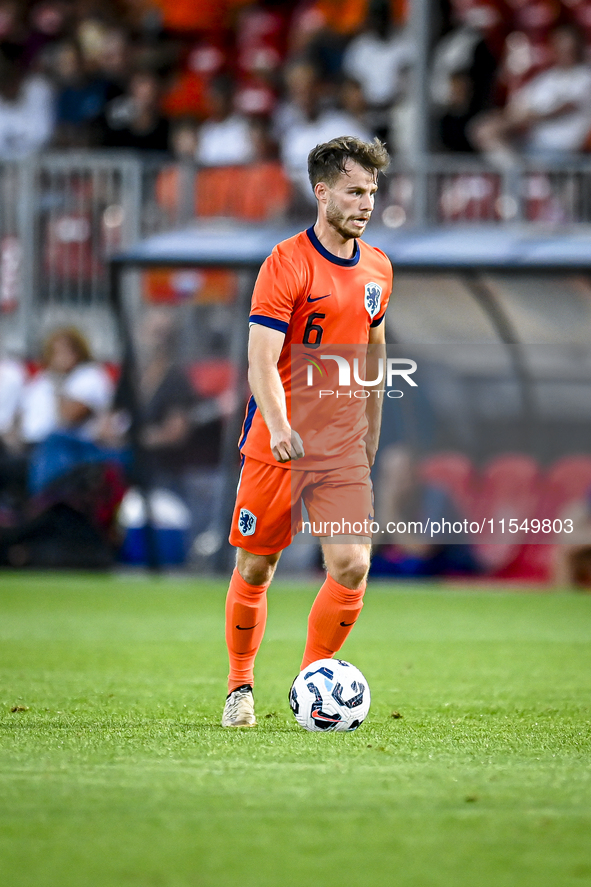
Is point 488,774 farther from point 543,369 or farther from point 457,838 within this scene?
point 543,369

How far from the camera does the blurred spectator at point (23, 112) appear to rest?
1606 centimetres

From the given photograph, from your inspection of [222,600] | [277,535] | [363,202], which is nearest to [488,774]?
[277,535]

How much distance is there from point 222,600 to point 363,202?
6.66m

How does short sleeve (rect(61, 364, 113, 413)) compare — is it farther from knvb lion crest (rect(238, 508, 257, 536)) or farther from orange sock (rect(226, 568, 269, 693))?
knvb lion crest (rect(238, 508, 257, 536))

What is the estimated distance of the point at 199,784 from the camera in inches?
158

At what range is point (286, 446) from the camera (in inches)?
193

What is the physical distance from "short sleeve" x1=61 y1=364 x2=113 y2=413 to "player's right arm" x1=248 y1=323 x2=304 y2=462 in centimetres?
847

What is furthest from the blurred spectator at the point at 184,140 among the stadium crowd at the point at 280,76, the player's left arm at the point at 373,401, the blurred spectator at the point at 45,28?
the player's left arm at the point at 373,401

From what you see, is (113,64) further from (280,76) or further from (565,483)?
(565,483)

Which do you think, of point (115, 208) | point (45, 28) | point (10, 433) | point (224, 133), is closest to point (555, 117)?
point (224, 133)

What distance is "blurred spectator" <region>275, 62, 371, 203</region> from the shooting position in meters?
14.1

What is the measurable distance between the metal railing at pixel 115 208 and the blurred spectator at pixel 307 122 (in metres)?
0.99

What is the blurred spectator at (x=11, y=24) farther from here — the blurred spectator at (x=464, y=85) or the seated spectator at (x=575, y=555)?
the seated spectator at (x=575, y=555)

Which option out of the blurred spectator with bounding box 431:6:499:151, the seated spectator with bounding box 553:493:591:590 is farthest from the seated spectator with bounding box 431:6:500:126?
the seated spectator with bounding box 553:493:591:590
